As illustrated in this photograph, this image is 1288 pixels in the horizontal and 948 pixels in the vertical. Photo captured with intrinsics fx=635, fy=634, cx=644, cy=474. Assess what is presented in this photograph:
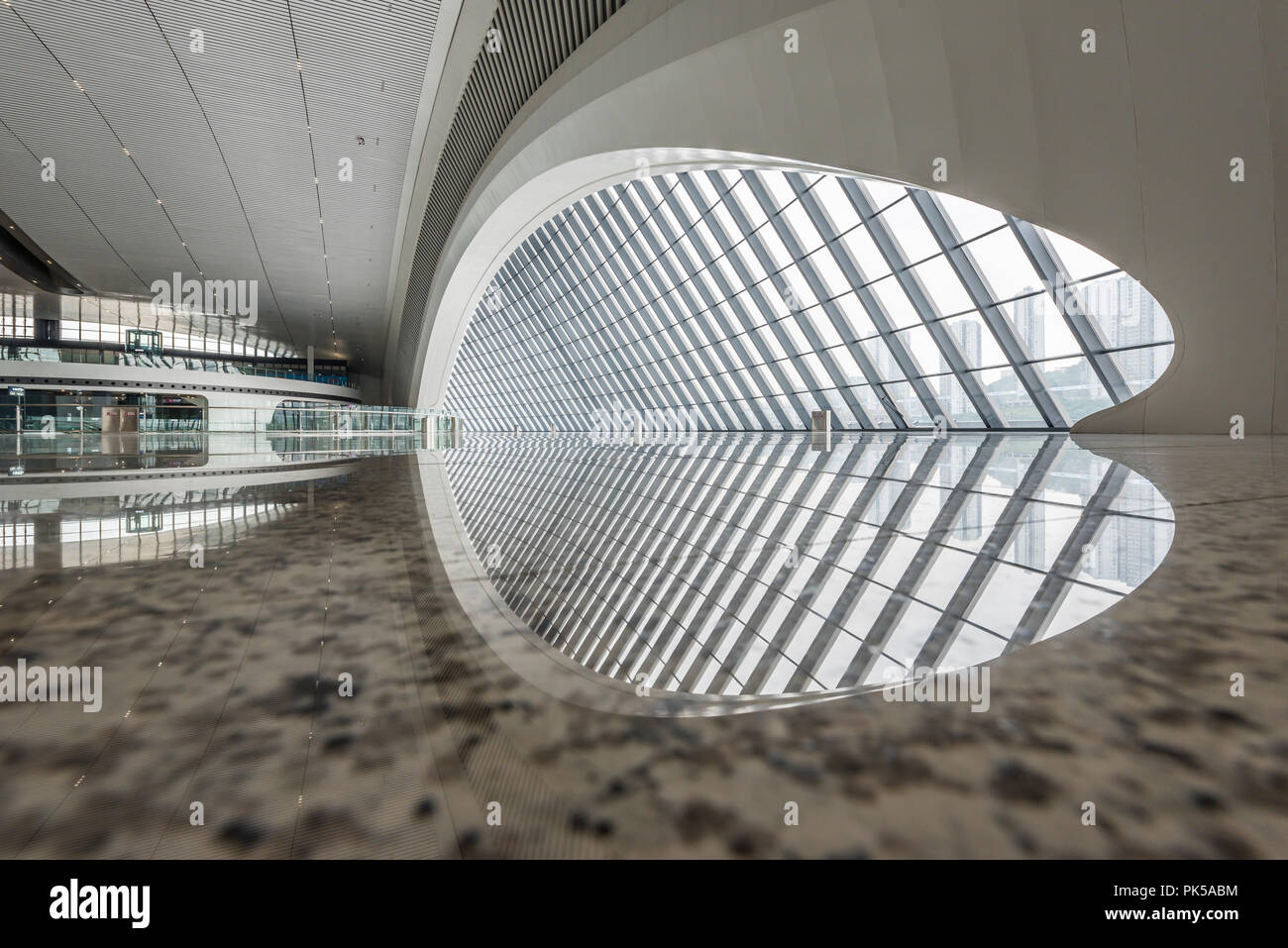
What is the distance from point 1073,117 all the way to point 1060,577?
32.4 ft

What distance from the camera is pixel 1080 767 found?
2.17 ft

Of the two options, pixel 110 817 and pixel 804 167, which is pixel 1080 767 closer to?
pixel 110 817

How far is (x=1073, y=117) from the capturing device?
858cm

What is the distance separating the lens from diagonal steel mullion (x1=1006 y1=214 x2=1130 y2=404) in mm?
13375

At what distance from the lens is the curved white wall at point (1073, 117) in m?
7.86

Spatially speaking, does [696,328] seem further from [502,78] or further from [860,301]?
[502,78]

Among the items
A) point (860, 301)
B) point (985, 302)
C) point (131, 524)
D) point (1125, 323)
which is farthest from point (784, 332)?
point (131, 524)

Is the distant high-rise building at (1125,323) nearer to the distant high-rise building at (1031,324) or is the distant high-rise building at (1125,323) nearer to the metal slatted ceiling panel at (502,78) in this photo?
the distant high-rise building at (1031,324)

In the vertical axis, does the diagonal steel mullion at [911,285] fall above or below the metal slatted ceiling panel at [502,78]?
below

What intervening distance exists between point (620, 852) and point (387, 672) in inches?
22.8

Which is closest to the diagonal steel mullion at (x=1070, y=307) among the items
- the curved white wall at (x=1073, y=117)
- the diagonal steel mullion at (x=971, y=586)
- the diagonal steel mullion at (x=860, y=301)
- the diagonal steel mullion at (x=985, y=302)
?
the diagonal steel mullion at (x=985, y=302)

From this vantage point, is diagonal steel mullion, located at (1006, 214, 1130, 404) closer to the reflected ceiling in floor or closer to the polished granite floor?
the reflected ceiling in floor
